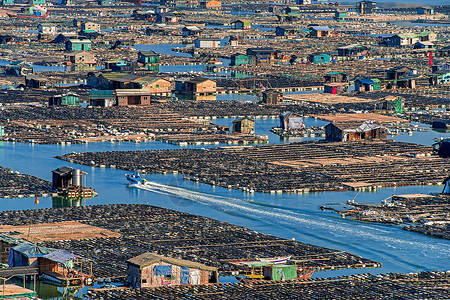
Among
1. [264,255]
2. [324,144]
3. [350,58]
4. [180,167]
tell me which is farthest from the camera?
[350,58]

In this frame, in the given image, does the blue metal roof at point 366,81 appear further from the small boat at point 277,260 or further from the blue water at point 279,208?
the small boat at point 277,260

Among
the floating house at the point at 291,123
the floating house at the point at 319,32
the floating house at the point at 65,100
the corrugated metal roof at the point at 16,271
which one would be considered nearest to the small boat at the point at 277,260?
the corrugated metal roof at the point at 16,271

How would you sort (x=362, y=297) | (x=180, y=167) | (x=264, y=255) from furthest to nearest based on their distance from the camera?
(x=180, y=167) → (x=264, y=255) → (x=362, y=297)

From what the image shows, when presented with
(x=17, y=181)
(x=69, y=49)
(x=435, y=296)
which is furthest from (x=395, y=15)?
(x=435, y=296)

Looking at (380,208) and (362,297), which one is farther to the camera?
(380,208)

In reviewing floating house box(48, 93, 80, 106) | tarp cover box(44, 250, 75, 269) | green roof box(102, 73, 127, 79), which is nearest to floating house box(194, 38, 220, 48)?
green roof box(102, 73, 127, 79)

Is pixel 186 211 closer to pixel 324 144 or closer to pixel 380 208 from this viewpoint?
pixel 380 208

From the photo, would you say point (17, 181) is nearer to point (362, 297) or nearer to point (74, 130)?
point (74, 130)
